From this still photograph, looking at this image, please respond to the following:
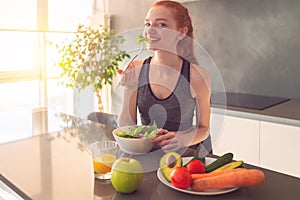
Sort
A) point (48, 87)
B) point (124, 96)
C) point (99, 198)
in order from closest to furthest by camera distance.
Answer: point (99, 198) → point (124, 96) → point (48, 87)

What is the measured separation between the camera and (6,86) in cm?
340

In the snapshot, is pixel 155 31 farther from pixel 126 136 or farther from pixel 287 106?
pixel 287 106

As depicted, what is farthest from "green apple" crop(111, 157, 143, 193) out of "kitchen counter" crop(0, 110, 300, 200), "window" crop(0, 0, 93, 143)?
"window" crop(0, 0, 93, 143)

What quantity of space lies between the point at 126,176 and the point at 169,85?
0.47m

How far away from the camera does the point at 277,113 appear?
2.04m

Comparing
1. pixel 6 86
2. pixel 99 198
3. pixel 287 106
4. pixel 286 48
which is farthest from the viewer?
pixel 6 86

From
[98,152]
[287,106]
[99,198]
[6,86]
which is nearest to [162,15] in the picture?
[98,152]

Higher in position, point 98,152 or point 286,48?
point 286,48

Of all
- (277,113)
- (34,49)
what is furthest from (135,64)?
(34,49)

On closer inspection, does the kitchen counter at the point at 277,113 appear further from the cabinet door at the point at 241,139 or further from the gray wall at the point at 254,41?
the gray wall at the point at 254,41

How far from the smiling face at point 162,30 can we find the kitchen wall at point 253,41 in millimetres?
1582

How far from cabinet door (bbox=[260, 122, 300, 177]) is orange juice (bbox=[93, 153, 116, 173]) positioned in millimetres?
1289

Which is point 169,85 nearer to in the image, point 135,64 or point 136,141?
point 135,64

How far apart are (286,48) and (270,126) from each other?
727 millimetres
